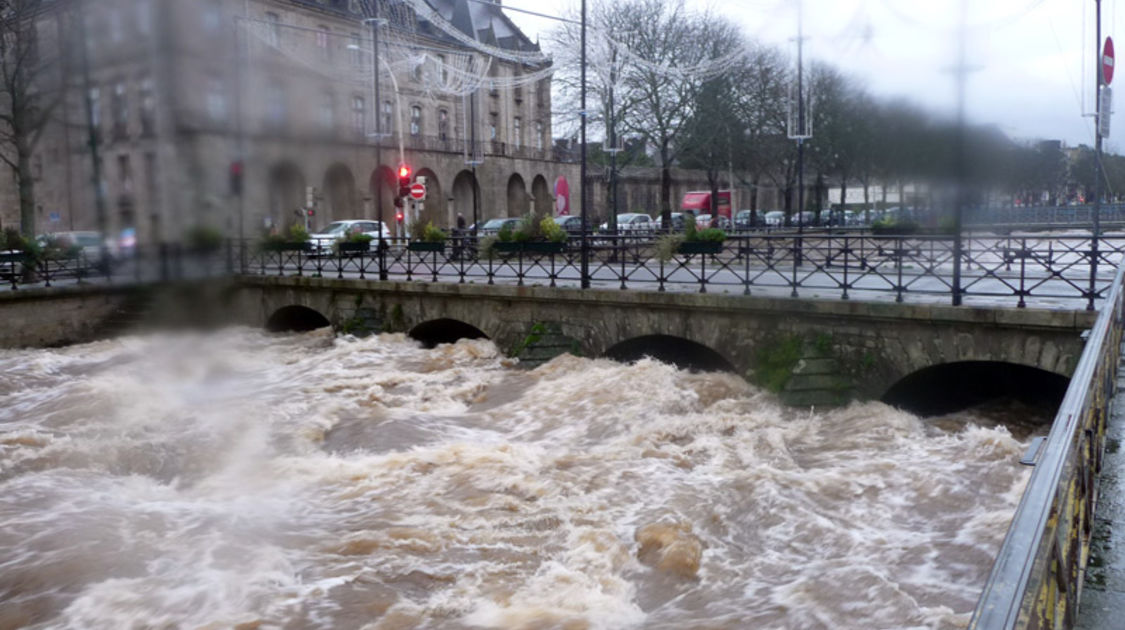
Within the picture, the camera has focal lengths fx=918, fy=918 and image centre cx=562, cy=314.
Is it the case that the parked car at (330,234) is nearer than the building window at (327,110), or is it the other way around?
the building window at (327,110)

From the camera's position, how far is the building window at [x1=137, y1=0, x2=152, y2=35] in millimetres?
1705

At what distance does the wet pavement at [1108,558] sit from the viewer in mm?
2750

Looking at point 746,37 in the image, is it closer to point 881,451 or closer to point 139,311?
point 881,451

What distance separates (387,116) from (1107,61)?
35.4ft

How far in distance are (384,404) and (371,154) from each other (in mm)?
10970

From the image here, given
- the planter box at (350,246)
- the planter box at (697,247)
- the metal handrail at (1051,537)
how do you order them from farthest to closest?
the planter box at (697,247) → the planter box at (350,246) → the metal handrail at (1051,537)

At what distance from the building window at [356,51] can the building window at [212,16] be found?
0.67 m

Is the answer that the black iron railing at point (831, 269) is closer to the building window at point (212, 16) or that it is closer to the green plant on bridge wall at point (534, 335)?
the green plant on bridge wall at point (534, 335)

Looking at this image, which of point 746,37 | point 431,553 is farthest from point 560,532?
point 746,37

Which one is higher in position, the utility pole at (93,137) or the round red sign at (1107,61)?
the round red sign at (1107,61)

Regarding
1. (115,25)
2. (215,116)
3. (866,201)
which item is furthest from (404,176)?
(866,201)

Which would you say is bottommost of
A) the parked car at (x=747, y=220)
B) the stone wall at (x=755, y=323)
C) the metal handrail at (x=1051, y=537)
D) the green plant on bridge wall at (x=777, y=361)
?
the green plant on bridge wall at (x=777, y=361)

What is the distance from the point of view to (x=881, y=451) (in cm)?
1045

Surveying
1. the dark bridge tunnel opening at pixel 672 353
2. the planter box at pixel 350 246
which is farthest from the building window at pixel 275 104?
the dark bridge tunnel opening at pixel 672 353
